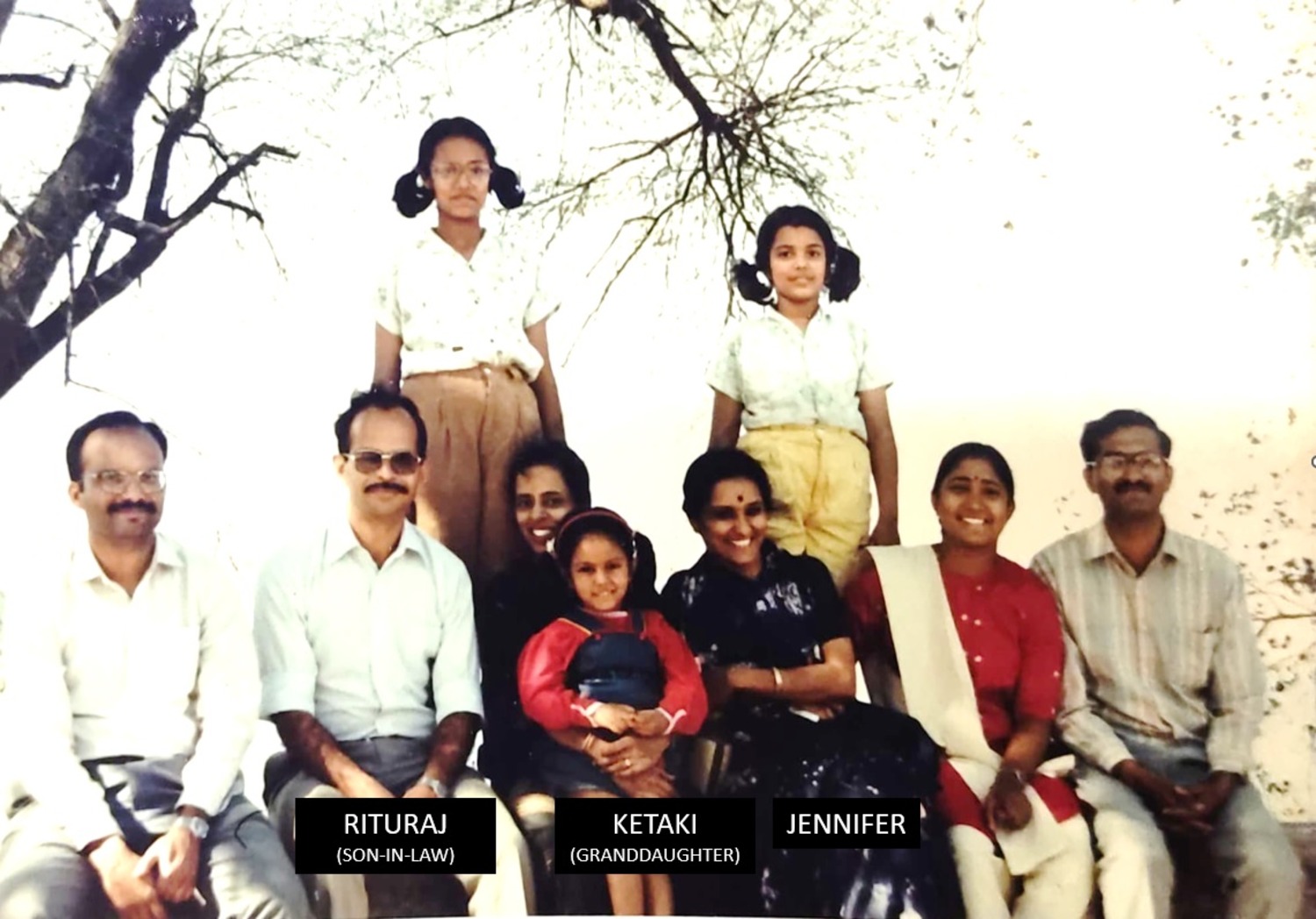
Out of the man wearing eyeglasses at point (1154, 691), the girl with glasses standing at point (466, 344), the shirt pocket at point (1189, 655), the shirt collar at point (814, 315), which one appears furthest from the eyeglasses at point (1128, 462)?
the girl with glasses standing at point (466, 344)

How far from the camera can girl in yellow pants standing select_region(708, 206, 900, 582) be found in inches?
73.4

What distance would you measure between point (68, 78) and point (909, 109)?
132 cm

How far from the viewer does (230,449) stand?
6.29 ft

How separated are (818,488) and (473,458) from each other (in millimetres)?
522

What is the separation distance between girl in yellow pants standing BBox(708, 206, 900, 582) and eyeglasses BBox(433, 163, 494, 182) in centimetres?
42

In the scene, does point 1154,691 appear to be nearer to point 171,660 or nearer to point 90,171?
point 171,660

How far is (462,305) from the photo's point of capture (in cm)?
188

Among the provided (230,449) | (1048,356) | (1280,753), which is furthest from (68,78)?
(1280,753)

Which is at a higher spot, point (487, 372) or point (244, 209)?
point (244, 209)

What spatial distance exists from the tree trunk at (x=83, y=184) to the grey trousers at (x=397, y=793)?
78cm

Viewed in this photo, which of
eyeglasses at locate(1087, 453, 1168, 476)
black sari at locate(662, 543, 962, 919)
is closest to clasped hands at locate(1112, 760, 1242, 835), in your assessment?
black sari at locate(662, 543, 962, 919)

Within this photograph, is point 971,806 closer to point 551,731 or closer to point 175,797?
point 551,731

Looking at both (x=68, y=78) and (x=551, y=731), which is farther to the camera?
(x=68, y=78)

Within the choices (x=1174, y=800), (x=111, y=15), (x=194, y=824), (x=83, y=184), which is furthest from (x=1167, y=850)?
(x=111, y=15)
